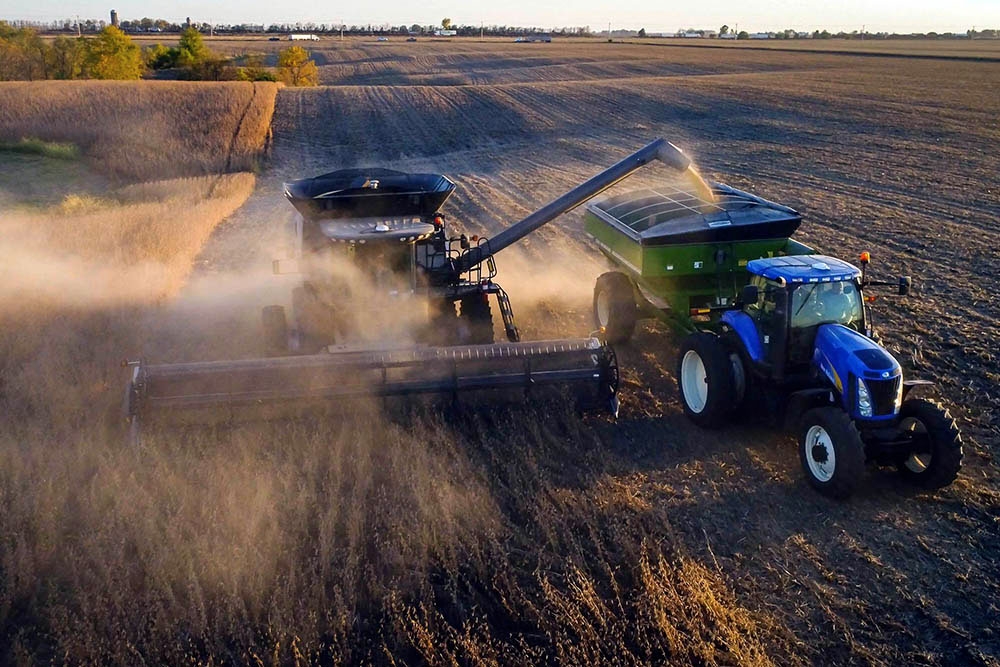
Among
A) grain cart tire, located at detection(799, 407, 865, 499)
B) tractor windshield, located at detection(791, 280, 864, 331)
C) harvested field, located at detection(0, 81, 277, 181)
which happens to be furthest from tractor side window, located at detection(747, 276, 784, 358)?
harvested field, located at detection(0, 81, 277, 181)

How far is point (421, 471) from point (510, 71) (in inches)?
2374

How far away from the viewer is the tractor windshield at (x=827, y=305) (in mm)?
7672

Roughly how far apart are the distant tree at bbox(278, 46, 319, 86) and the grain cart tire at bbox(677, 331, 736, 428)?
49.9 metres

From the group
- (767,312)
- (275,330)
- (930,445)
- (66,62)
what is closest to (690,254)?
(767,312)

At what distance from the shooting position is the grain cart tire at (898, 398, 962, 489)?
691 centimetres

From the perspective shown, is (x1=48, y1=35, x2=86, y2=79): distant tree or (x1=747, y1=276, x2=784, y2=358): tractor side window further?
(x1=48, y1=35, x2=86, y2=79): distant tree

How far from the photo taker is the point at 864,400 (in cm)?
698

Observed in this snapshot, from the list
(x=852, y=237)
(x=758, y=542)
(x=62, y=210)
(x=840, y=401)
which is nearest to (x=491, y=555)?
(x=758, y=542)

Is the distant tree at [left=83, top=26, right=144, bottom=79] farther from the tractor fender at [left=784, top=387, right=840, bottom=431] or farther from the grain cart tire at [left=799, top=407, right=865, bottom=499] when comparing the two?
the grain cart tire at [left=799, top=407, right=865, bottom=499]

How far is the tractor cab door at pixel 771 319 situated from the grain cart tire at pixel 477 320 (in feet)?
9.53

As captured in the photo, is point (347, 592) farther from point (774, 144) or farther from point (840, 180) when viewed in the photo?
point (774, 144)

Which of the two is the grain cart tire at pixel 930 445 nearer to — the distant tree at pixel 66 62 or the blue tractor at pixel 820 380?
the blue tractor at pixel 820 380

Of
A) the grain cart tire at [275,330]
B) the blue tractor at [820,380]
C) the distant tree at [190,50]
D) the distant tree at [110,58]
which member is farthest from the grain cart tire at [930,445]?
the distant tree at [190,50]

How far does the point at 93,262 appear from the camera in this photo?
13.9 m
